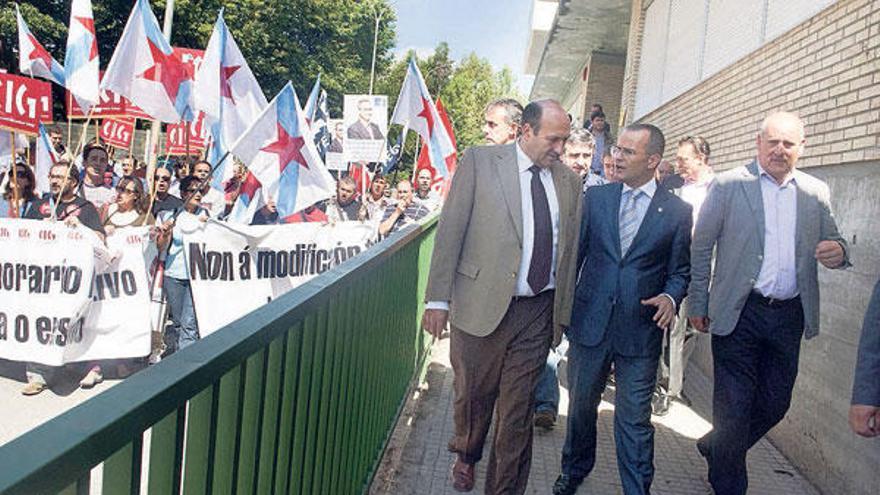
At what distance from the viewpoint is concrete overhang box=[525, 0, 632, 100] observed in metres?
14.9

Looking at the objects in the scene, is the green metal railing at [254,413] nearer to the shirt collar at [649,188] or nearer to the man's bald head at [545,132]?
the man's bald head at [545,132]

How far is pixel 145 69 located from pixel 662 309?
6.45m

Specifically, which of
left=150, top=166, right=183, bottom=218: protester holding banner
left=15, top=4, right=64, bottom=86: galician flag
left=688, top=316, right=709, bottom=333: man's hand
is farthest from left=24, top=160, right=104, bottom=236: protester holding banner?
left=688, top=316, right=709, bottom=333: man's hand

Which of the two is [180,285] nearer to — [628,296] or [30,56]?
[628,296]

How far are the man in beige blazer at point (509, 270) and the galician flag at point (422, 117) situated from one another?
4.93 m

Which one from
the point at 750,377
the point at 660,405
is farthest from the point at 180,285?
the point at 750,377

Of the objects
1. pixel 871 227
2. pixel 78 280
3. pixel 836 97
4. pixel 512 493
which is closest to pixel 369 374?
pixel 512 493

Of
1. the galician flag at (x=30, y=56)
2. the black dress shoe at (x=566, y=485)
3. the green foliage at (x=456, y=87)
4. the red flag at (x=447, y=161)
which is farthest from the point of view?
the green foliage at (x=456, y=87)

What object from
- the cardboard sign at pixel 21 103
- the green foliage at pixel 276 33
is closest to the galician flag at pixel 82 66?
the cardboard sign at pixel 21 103

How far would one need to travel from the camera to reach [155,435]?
130cm

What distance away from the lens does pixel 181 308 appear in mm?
6676

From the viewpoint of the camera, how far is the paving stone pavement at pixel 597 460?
4051mm

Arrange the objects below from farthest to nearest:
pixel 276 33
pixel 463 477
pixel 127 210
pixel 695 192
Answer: pixel 276 33 → pixel 127 210 → pixel 695 192 → pixel 463 477

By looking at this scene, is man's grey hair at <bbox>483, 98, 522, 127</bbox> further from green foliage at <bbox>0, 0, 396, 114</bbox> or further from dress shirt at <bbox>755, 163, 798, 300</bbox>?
green foliage at <bbox>0, 0, 396, 114</bbox>
